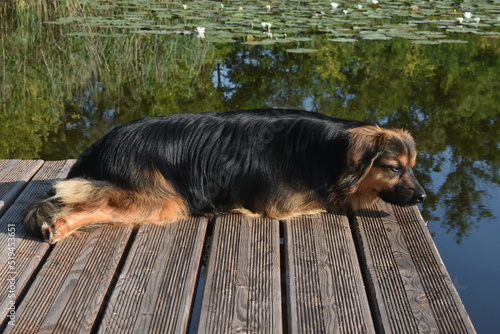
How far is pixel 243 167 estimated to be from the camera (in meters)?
4.05

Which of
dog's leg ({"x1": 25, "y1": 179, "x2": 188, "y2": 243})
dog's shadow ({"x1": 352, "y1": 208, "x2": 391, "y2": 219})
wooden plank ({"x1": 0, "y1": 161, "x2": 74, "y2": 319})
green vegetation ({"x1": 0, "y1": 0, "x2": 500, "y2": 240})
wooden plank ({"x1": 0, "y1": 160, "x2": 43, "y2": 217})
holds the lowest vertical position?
green vegetation ({"x1": 0, "y1": 0, "x2": 500, "y2": 240})

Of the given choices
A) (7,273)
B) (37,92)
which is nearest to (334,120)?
(7,273)

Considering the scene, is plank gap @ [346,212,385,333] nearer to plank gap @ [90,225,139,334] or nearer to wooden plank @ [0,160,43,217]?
plank gap @ [90,225,139,334]

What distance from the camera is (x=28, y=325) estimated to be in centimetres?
285

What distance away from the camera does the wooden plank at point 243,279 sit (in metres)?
2.92

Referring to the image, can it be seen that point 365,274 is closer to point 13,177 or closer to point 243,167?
point 243,167

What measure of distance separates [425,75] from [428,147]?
2.86 metres

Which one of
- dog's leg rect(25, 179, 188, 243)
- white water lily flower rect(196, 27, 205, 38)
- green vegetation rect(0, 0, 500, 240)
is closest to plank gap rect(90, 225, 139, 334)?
dog's leg rect(25, 179, 188, 243)

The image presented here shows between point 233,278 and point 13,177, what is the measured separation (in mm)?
2121

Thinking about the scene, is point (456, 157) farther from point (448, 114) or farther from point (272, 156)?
point (272, 156)

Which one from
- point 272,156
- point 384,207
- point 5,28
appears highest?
point 272,156

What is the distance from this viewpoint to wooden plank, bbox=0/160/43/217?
426cm

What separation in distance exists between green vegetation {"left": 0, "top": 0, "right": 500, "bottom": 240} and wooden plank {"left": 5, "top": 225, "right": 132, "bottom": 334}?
8.05ft

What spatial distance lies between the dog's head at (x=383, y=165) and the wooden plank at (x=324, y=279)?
27 cm
